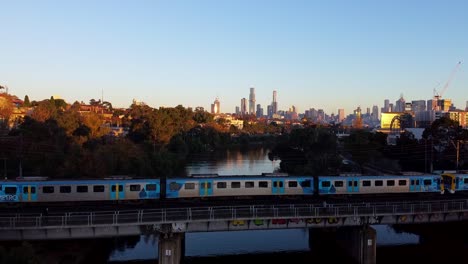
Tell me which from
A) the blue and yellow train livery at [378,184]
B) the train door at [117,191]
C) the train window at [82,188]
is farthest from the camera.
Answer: the blue and yellow train livery at [378,184]

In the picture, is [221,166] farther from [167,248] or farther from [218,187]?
[167,248]

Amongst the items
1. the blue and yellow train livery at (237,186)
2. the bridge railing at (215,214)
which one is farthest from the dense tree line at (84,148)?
the bridge railing at (215,214)

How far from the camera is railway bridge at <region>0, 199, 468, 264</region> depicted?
91.7ft

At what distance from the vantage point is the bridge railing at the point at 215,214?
1083 inches

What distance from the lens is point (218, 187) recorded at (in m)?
38.0

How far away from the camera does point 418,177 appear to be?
41938 millimetres

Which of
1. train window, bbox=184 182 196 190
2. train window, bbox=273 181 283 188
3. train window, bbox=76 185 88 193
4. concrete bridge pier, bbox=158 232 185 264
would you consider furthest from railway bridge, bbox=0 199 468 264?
train window, bbox=273 181 283 188

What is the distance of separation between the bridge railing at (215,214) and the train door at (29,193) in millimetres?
5259

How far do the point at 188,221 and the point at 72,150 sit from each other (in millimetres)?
35877

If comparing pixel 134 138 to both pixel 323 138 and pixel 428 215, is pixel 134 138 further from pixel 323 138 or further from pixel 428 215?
pixel 428 215

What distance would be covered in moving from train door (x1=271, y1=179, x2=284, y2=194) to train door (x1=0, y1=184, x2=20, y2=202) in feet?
71.1

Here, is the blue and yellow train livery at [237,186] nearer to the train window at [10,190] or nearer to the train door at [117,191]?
the train door at [117,191]

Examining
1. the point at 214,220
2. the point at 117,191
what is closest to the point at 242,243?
the point at 214,220

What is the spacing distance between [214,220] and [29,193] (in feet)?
53.9
